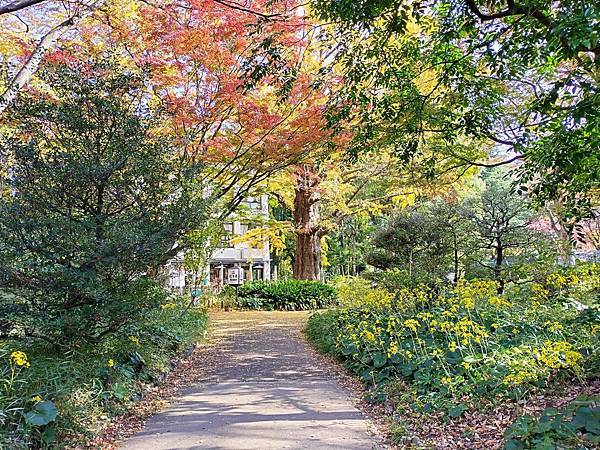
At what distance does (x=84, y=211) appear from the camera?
17.4ft

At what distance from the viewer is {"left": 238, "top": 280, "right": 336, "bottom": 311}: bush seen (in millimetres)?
17094

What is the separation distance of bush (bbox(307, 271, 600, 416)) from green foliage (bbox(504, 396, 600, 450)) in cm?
46

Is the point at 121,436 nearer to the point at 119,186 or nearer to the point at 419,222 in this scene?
the point at 119,186

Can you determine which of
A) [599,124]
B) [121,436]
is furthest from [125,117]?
[599,124]

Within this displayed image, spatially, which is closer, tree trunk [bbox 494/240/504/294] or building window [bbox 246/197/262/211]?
tree trunk [bbox 494/240/504/294]

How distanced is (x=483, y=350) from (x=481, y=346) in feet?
0.71

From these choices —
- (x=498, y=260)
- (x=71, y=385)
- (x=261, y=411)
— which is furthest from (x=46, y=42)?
(x=498, y=260)

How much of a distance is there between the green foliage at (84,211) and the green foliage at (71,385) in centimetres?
32

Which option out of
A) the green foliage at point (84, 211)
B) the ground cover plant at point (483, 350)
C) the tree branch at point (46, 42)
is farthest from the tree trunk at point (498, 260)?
the tree branch at point (46, 42)

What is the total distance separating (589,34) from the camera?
9.57 ft

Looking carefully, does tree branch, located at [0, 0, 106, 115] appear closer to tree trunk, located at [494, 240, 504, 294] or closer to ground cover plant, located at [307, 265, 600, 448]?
ground cover plant, located at [307, 265, 600, 448]

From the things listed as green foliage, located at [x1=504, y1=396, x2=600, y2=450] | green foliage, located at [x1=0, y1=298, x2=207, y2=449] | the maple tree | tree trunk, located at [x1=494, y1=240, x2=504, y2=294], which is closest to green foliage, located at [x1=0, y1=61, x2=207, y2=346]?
green foliage, located at [x1=0, y1=298, x2=207, y2=449]

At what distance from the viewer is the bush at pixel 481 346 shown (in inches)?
169

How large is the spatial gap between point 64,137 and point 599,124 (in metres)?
5.00
